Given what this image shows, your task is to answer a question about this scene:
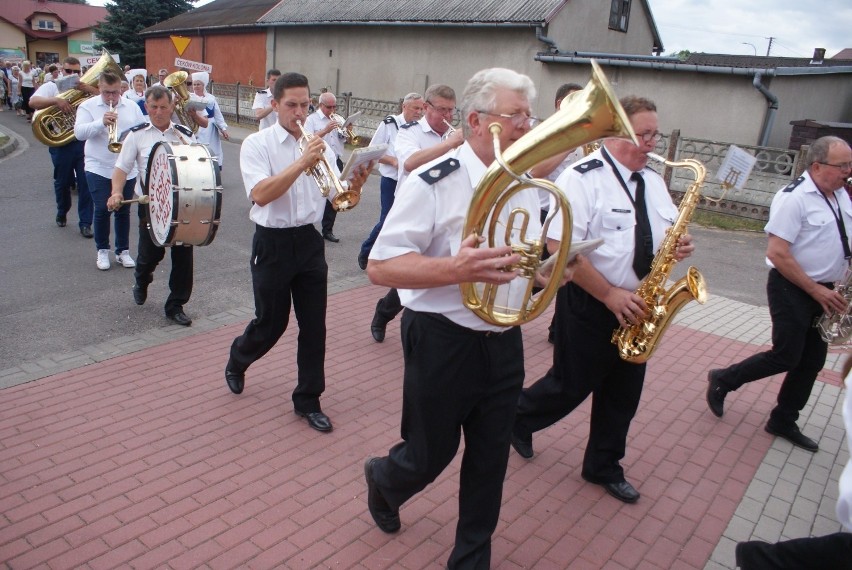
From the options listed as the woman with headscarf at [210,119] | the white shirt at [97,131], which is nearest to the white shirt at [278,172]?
the white shirt at [97,131]

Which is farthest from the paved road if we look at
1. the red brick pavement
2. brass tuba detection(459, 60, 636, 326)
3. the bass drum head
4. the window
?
the window

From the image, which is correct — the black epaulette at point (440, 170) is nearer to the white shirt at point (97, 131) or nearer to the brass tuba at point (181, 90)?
the white shirt at point (97, 131)

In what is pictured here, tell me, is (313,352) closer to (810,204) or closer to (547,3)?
(810,204)

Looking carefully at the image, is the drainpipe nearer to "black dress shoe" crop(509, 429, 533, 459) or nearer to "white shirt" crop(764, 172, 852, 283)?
"white shirt" crop(764, 172, 852, 283)

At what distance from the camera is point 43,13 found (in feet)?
193

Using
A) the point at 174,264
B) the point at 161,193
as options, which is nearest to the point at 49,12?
the point at 174,264

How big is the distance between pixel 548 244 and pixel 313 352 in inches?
68.7

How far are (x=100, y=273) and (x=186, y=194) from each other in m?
2.83

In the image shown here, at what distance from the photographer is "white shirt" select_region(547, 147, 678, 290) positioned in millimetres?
3412

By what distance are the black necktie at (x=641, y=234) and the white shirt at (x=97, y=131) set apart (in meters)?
5.47

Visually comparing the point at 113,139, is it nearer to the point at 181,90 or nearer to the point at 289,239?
the point at 181,90

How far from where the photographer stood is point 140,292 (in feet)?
20.4

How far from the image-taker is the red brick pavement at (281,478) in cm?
326

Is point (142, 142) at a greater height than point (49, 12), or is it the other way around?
point (49, 12)
